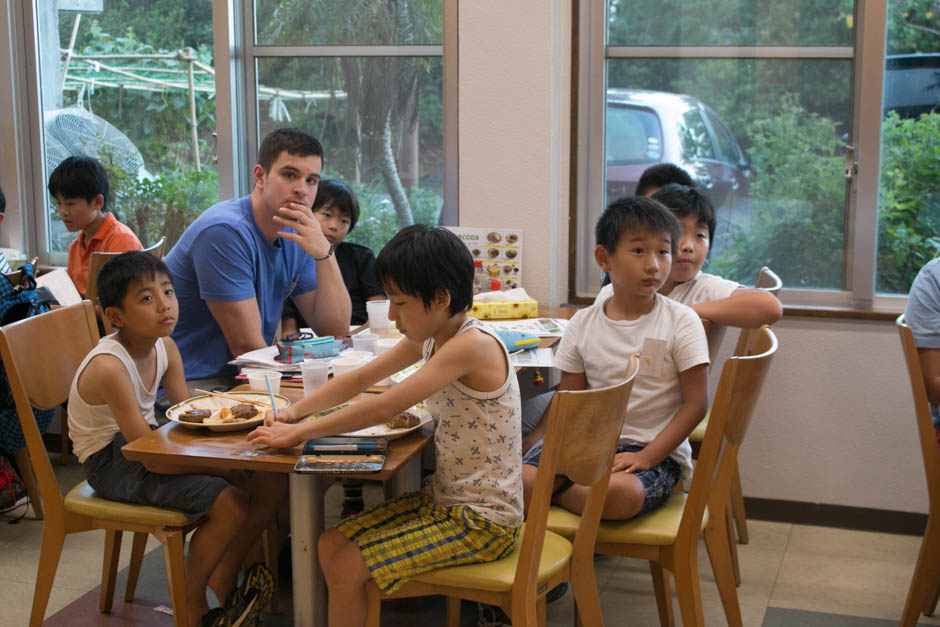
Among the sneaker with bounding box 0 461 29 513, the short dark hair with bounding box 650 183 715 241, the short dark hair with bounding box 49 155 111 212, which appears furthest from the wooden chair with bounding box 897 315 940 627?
the short dark hair with bounding box 49 155 111 212

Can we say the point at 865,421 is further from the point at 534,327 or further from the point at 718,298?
the point at 534,327

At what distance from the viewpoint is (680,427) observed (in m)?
2.23

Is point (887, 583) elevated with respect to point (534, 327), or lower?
lower

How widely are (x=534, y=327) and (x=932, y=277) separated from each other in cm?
111

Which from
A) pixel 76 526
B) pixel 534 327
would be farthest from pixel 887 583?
pixel 76 526

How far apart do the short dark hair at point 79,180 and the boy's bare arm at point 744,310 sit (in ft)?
8.11

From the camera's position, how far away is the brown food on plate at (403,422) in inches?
80.4

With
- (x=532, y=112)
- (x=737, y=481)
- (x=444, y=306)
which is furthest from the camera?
(x=532, y=112)

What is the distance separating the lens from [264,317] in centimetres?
296

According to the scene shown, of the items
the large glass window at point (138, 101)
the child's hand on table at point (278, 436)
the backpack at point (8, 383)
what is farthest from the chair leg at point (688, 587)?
the large glass window at point (138, 101)

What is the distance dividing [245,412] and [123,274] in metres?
0.52

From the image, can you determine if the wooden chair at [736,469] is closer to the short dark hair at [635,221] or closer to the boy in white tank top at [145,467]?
the short dark hair at [635,221]

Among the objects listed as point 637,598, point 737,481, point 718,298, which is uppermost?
point 718,298

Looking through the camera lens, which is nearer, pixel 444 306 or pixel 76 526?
pixel 444 306
